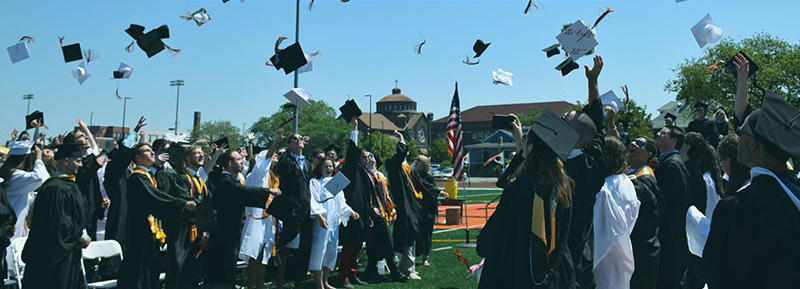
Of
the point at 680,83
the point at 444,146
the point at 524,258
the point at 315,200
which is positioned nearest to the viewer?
the point at 524,258

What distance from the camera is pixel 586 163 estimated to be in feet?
13.4

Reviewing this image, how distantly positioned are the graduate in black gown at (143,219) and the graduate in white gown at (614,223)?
4.09m

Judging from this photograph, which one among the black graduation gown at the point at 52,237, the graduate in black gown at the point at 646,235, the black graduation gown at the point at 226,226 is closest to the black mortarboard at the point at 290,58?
the black graduation gown at the point at 226,226

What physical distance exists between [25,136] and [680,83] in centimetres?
4514

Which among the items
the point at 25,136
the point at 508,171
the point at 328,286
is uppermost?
the point at 25,136

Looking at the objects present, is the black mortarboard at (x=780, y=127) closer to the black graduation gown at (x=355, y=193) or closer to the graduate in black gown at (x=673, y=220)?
the graduate in black gown at (x=673, y=220)

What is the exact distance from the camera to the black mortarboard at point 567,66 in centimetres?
870

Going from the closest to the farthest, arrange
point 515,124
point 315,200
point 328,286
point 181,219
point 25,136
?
point 515,124
point 181,219
point 315,200
point 328,286
point 25,136

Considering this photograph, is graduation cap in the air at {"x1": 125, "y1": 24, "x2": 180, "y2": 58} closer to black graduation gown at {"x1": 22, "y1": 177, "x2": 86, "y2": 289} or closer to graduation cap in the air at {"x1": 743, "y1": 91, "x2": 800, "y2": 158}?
black graduation gown at {"x1": 22, "y1": 177, "x2": 86, "y2": 289}

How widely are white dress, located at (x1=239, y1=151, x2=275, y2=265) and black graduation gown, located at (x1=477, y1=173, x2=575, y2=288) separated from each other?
4.30 m

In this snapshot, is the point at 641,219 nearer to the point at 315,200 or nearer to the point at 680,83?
the point at 315,200

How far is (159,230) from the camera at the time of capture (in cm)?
642

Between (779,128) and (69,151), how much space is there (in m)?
5.92

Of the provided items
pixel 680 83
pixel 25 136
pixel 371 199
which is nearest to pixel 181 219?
pixel 371 199
